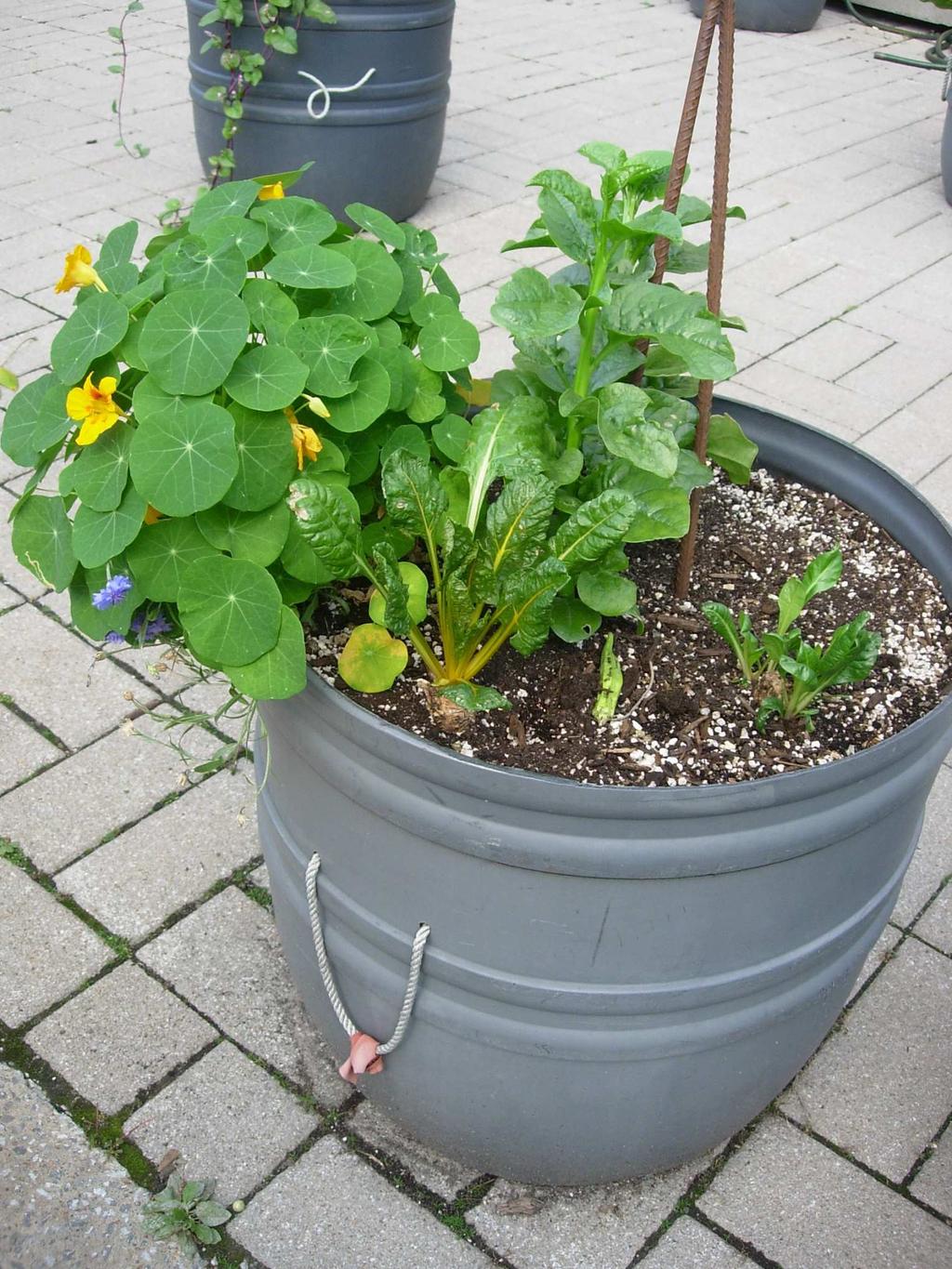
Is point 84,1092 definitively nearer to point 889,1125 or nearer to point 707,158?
point 889,1125

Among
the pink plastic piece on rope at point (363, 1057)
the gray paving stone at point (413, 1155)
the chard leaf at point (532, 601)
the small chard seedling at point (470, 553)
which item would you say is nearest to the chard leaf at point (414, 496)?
the small chard seedling at point (470, 553)

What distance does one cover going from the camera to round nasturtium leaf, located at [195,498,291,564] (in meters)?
1.18

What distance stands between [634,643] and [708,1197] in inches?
28.1

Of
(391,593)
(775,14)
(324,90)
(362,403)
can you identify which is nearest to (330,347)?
(362,403)

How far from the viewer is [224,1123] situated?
1537mm

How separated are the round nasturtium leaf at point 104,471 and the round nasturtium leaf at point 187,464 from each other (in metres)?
0.05

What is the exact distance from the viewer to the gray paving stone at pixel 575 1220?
1.42m

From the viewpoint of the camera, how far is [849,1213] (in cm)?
149

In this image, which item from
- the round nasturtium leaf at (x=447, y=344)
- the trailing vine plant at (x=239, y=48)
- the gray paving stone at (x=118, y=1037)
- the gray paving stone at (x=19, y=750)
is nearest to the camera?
the round nasturtium leaf at (x=447, y=344)

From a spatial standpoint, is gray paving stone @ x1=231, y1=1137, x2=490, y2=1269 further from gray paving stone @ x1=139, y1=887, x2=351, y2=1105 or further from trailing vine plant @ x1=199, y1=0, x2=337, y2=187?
trailing vine plant @ x1=199, y1=0, x2=337, y2=187

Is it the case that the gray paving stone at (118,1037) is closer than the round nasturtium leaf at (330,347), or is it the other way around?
the round nasturtium leaf at (330,347)

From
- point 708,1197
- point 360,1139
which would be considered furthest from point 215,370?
point 708,1197

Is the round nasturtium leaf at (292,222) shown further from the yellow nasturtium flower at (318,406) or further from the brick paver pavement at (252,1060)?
the brick paver pavement at (252,1060)

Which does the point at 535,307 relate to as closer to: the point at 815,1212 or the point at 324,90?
the point at 815,1212
